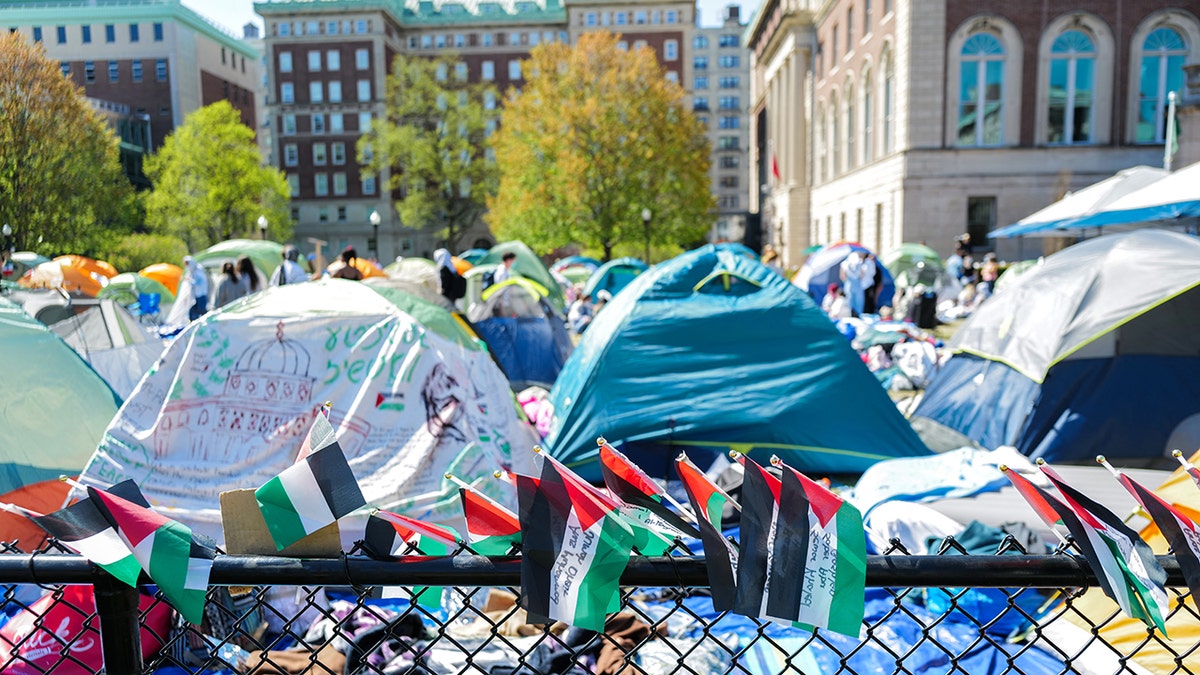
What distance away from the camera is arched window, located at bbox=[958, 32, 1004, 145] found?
26.1 metres

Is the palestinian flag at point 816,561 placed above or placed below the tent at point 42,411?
above

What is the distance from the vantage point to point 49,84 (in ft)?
16.7

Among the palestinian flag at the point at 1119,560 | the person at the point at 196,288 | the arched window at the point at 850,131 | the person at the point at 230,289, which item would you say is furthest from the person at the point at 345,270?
the arched window at the point at 850,131

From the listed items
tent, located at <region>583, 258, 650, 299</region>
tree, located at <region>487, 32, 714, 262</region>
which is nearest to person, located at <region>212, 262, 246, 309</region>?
tent, located at <region>583, 258, 650, 299</region>

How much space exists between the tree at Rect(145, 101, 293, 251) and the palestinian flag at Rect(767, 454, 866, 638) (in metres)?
9.17

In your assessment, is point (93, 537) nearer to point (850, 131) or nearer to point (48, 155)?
point (48, 155)

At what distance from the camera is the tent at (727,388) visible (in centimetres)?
634

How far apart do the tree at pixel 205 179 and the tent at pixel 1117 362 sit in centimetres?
841

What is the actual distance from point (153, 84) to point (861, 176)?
27.9 meters

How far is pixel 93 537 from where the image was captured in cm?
159

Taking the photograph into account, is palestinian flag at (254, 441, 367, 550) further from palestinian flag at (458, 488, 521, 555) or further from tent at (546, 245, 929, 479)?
tent at (546, 245, 929, 479)

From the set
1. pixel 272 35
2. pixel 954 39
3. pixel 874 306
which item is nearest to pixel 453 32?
pixel 272 35

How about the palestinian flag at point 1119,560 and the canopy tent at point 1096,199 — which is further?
the canopy tent at point 1096,199

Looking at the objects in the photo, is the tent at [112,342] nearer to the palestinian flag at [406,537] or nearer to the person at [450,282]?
the person at [450,282]
